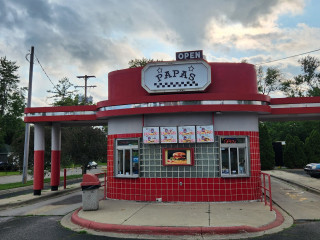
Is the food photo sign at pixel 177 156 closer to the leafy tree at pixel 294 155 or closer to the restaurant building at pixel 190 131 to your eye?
the restaurant building at pixel 190 131

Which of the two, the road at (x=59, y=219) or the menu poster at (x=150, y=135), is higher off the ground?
the menu poster at (x=150, y=135)

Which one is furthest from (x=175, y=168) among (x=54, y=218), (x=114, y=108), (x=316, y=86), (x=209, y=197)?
(x=316, y=86)

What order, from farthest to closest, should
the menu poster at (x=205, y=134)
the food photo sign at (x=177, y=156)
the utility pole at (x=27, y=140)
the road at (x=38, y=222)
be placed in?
the utility pole at (x=27, y=140) → the food photo sign at (x=177, y=156) → the menu poster at (x=205, y=134) → the road at (x=38, y=222)

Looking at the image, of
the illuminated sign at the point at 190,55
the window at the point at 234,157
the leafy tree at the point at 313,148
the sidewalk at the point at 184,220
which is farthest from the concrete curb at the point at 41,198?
the leafy tree at the point at 313,148

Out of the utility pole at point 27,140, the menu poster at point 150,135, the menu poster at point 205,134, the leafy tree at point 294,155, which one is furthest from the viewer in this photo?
the leafy tree at point 294,155

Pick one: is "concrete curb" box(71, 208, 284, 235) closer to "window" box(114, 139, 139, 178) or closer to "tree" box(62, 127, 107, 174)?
"window" box(114, 139, 139, 178)

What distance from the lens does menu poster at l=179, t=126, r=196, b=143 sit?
11734 millimetres

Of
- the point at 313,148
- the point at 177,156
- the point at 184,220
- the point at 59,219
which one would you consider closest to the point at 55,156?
the point at 59,219

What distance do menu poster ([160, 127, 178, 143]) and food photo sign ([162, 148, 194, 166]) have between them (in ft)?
1.23

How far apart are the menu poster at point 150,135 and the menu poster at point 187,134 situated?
1.01 meters

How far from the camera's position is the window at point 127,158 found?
12.5 metres

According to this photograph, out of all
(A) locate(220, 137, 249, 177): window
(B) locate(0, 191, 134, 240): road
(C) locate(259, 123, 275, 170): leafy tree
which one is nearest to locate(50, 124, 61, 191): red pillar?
(B) locate(0, 191, 134, 240): road

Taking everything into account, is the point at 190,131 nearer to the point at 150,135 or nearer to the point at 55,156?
the point at 150,135

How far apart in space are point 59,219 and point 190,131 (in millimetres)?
5908
